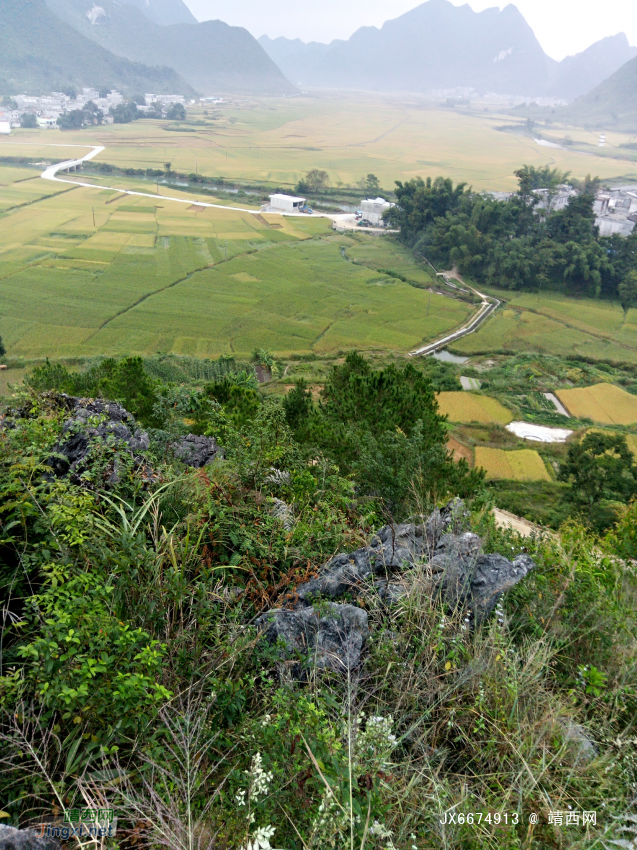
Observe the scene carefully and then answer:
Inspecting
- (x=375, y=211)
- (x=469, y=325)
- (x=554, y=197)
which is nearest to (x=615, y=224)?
(x=554, y=197)

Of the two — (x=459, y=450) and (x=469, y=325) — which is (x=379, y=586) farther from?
(x=469, y=325)

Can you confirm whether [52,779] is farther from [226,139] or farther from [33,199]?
[226,139]

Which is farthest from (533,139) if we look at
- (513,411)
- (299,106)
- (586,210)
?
(513,411)

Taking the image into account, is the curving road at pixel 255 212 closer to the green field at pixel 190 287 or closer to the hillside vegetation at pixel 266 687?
the green field at pixel 190 287

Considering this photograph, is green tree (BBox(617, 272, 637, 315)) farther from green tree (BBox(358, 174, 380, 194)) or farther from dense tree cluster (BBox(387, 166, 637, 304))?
green tree (BBox(358, 174, 380, 194))

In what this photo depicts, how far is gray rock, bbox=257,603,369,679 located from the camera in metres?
3.50

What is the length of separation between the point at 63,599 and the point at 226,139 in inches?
4969

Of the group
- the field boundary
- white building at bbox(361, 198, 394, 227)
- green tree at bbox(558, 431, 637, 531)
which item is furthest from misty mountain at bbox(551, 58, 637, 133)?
green tree at bbox(558, 431, 637, 531)

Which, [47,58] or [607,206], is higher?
[47,58]

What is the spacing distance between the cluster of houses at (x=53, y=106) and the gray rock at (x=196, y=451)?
12313 centimetres

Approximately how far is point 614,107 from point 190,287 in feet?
702

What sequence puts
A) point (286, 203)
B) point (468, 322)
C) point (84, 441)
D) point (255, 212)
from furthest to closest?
point (286, 203) → point (255, 212) → point (468, 322) → point (84, 441)

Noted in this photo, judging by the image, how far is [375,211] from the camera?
66.6 m

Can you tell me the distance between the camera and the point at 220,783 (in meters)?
2.67
